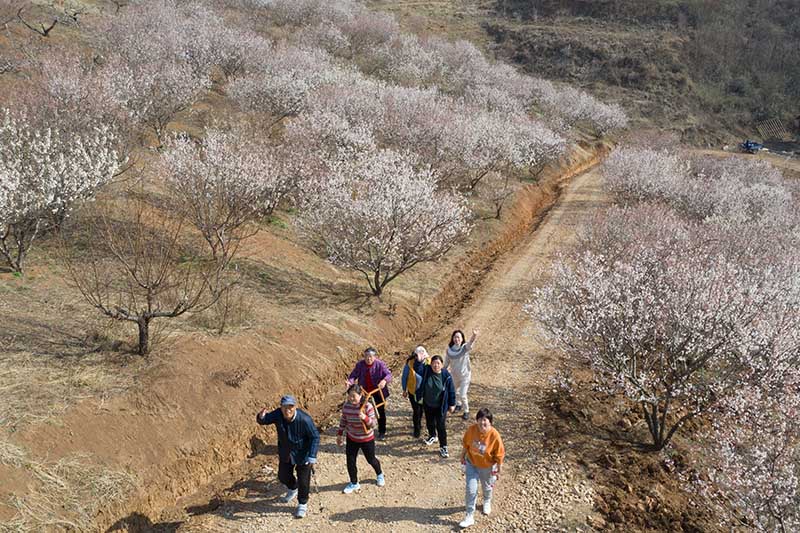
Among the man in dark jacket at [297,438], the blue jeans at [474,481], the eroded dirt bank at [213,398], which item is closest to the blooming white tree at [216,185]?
the eroded dirt bank at [213,398]

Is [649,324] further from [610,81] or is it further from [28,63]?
[610,81]

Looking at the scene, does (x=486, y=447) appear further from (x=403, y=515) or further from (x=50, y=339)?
(x=50, y=339)

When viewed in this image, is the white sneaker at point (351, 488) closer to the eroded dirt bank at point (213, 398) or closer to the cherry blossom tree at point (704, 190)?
the eroded dirt bank at point (213, 398)

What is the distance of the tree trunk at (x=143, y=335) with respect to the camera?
11.4 m

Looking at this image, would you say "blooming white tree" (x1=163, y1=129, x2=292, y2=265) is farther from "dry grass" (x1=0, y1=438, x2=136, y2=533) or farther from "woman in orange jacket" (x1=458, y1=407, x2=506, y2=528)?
"woman in orange jacket" (x1=458, y1=407, x2=506, y2=528)

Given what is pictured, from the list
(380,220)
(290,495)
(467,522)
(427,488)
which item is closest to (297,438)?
(290,495)

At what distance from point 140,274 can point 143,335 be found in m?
1.52

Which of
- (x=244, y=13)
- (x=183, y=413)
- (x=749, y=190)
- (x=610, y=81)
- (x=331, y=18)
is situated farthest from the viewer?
(x=610, y=81)

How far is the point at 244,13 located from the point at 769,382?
174ft

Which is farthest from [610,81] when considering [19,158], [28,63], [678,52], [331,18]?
[19,158]

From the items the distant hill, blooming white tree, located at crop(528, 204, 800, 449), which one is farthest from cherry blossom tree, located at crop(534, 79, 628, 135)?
blooming white tree, located at crop(528, 204, 800, 449)

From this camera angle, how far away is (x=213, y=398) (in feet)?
37.7

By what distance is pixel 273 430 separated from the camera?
38.8 ft

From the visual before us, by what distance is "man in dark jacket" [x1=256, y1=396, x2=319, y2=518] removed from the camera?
8.43 meters
